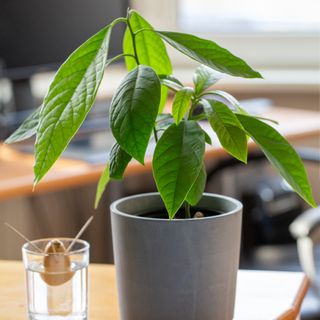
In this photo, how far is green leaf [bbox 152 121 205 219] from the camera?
2.79ft

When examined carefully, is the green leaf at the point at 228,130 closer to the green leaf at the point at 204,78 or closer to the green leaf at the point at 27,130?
the green leaf at the point at 204,78

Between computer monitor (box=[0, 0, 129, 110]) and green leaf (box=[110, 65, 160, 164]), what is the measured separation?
5.04ft

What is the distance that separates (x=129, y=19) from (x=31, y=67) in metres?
1.52

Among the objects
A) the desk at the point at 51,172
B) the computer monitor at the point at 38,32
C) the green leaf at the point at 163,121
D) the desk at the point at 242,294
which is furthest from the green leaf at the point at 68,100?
the computer monitor at the point at 38,32

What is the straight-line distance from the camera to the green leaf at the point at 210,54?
0.88 meters

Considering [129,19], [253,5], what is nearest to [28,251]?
[129,19]

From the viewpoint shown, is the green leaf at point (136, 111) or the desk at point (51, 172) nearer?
the green leaf at point (136, 111)

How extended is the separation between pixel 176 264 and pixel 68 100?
0.20 m

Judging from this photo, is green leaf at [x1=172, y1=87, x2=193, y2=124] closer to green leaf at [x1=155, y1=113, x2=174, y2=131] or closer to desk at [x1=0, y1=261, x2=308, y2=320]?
green leaf at [x1=155, y1=113, x2=174, y2=131]

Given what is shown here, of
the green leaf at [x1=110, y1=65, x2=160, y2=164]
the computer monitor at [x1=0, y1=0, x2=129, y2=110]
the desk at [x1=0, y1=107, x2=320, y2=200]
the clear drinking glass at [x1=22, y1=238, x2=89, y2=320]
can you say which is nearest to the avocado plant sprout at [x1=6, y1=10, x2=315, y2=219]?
the green leaf at [x1=110, y1=65, x2=160, y2=164]

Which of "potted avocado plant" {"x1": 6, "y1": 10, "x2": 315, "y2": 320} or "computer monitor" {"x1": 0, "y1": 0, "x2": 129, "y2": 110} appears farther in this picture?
"computer monitor" {"x1": 0, "y1": 0, "x2": 129, "y2": 110}

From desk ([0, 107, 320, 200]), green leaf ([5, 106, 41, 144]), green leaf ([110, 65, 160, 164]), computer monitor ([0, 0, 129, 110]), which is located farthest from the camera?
computer monitor ([0, 0, 129, 110])

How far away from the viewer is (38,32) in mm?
2424

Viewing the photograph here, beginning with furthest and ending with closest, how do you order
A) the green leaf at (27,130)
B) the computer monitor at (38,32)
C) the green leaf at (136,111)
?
the computer monitor at (38,32), the green leaf at (27,130), the green leaf at (136,111)
